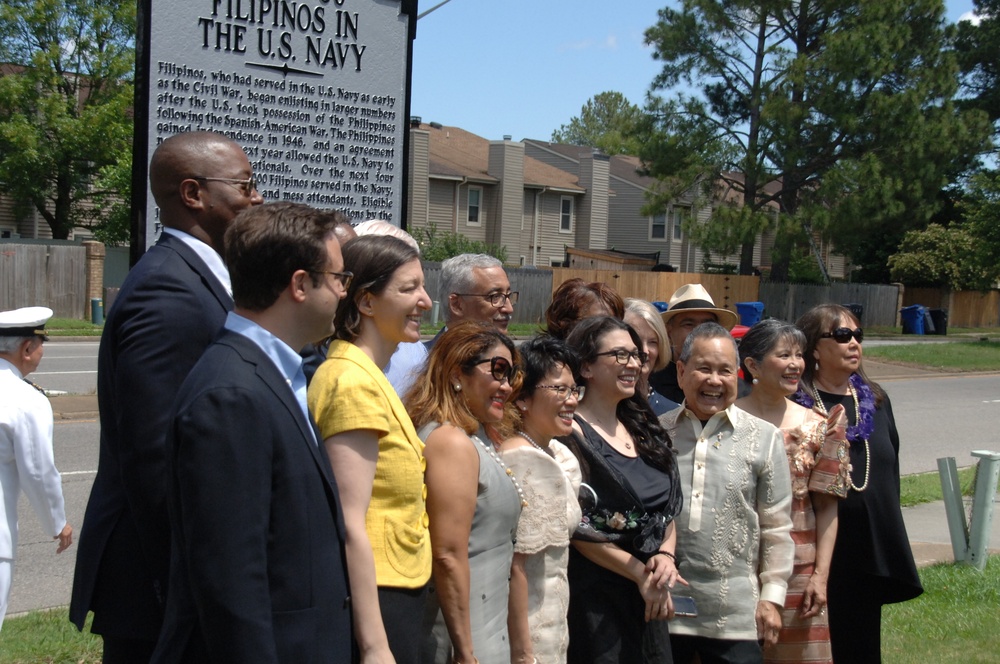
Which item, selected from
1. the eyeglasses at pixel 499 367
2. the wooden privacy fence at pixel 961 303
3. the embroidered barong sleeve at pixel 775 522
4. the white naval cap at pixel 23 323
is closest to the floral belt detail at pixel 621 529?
the embroidered barong sleeve at pixel 775 522

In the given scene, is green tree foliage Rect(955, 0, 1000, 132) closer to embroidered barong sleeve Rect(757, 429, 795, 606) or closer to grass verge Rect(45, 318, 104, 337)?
grass verge Rect(45, 318, 104, 337)

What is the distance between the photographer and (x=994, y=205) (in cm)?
3384

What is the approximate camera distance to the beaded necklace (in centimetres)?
468

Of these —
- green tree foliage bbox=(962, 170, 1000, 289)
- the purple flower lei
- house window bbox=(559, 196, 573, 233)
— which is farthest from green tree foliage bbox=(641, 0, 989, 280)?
the purple flower lei

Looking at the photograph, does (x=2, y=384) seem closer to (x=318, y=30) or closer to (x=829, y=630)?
(x=318, y=30)

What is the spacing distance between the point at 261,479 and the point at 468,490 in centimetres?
99

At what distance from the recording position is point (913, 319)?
38250 mm

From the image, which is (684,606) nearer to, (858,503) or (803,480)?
(803,480)

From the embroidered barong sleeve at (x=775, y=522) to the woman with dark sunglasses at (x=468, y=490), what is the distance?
1.25m

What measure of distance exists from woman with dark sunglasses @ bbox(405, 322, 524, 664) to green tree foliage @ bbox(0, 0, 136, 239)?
3129 centimetres

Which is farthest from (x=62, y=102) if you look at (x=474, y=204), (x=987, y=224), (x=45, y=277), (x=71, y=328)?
Result: (x=987, y=224)

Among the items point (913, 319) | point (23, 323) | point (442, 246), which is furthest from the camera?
point (913, 319)

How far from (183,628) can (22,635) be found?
11.1ft

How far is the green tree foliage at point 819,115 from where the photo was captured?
31797 mm
